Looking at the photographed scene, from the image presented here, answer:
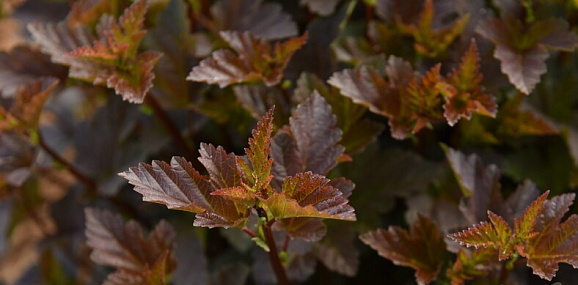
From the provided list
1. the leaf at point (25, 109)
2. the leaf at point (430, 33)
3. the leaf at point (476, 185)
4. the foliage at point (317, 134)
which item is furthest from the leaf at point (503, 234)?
the leaf at point (25, 109)

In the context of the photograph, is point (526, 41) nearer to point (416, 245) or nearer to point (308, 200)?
point (416, 245)

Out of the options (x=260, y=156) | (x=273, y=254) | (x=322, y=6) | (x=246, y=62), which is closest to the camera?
(x=260, y=156)

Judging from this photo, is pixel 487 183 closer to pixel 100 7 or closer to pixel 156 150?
pixel 156 150

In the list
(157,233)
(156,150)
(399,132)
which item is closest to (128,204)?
(156,150)

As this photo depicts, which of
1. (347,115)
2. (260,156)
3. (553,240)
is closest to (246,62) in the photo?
(347,115)

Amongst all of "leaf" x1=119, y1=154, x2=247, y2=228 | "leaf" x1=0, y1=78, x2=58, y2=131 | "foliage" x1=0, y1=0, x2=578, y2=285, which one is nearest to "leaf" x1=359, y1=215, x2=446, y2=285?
"foliage" x1=0, y1=0, x2=578, y2=285

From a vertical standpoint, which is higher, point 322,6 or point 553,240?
point 322,6

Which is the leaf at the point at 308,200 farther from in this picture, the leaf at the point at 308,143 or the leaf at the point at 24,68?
the leaf at the point at 24,68

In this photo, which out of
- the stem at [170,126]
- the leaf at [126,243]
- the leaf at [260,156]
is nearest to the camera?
the leaf at [260,156]
